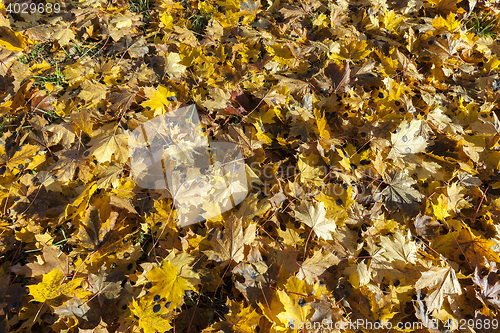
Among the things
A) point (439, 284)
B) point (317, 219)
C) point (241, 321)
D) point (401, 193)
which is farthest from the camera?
point (401, 193)

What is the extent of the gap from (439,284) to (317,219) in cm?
64

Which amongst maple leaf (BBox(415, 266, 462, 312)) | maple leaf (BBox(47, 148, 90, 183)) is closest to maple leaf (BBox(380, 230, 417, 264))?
maple leaf (BBox(415, 266, 462, 312))

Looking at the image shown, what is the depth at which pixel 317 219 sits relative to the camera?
1.40 metres

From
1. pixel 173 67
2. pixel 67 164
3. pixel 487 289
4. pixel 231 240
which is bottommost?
pixel 487 289

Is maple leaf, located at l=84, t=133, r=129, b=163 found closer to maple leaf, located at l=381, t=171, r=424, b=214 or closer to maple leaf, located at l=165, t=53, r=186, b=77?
maple leaf, located at l=165, t=53, r=186, b=77

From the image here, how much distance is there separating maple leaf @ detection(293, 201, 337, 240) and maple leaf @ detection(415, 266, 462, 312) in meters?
0.47

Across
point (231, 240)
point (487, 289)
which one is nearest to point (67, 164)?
point (231, 240)

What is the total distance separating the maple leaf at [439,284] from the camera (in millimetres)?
1263

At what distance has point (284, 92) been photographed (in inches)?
68.6

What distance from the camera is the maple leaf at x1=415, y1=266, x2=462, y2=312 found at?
1.26 meters

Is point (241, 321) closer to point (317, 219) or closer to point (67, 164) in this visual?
point (317, 219)

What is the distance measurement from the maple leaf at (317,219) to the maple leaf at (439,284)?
0.47 metres

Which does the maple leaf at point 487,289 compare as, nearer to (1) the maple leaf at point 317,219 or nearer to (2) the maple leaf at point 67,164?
(1) the maple leaf at point 317,219

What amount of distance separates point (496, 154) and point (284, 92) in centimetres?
139
